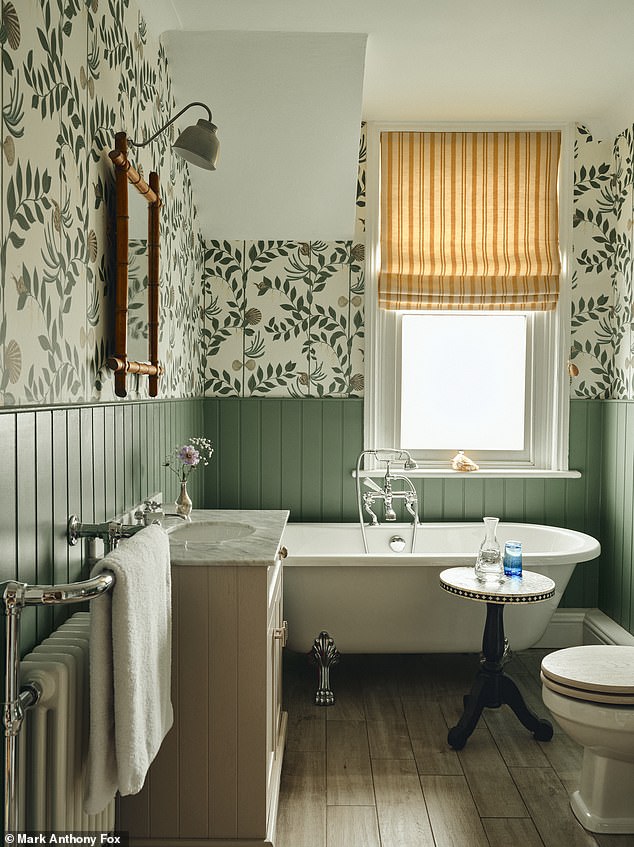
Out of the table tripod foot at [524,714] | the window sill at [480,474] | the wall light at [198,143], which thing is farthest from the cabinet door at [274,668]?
the window sill at [480,474]

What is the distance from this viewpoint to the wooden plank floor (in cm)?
241

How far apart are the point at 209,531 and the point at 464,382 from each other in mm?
2010

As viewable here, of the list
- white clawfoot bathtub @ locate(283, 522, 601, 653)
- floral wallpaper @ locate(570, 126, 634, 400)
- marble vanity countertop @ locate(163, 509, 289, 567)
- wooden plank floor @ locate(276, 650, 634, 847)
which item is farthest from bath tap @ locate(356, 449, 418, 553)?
marble vanity countertop @ locate(163, 509, 289, 567)

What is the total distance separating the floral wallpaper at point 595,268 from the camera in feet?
13.6

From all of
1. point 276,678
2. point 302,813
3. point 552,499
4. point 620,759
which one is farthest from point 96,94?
point 552,499

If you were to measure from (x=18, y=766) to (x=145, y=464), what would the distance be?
146 cm

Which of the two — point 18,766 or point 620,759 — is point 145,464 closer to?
point 18,766

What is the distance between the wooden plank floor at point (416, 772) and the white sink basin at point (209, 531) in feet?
2.87

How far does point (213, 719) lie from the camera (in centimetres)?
216

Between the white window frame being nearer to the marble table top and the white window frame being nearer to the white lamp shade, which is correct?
the marble table top

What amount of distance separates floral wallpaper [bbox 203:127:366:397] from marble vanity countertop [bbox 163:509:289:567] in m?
1.35

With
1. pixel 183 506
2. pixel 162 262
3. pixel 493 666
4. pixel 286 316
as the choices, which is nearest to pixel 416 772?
pixel 493 666

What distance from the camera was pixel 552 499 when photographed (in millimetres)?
4215

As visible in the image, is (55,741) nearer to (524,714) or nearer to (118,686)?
(118,686)
